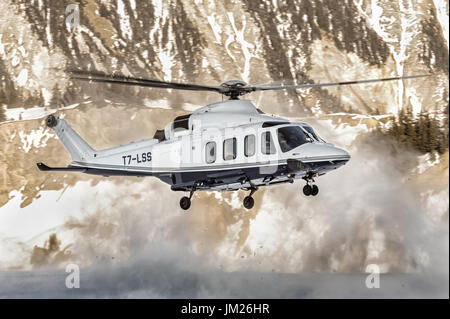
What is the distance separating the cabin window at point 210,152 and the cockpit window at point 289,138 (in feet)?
6.81

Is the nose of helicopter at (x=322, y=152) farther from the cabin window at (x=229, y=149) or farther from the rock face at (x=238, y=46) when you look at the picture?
the rock face at (x=238, y=46)

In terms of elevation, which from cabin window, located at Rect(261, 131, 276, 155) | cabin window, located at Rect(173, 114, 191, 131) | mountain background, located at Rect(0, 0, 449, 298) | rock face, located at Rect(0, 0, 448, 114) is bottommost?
cabin window, located at Rect(261, 131, 276, 155)

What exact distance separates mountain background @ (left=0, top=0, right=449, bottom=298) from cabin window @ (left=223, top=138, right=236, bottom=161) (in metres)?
20.3

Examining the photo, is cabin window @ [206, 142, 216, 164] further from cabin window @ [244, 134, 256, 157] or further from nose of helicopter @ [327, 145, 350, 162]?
nose of helicopter @ [327, 145, 350, 162]

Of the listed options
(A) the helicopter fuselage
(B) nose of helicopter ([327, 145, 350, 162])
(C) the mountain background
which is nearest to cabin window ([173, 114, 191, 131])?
(A) the helicopter fuselage

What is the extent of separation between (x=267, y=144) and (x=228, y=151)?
4.01 feet

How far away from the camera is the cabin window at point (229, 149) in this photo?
79.1ft

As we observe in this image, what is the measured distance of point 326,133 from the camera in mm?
56062

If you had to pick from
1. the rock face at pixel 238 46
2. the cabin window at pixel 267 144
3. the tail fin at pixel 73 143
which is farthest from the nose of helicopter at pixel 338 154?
the rock face at pixel 238 46

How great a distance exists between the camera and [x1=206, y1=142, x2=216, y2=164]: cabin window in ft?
80.3

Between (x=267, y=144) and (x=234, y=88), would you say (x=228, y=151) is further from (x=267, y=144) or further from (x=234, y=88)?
(x=234, y=88)

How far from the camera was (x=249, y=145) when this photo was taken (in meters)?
23.9

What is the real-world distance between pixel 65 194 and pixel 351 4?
36.6 metres
